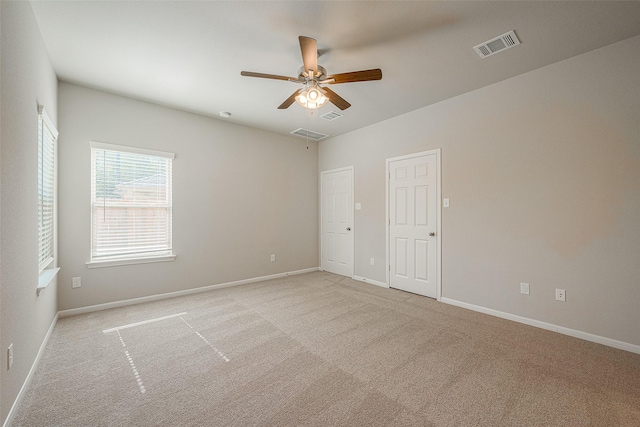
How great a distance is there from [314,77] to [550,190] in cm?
275

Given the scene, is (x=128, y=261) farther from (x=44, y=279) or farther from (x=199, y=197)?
(x=199, y=197)

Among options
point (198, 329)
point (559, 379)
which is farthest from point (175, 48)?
point (559, 379)

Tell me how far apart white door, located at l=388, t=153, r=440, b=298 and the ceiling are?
43.8 inches

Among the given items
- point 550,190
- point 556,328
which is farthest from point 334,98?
point 556,328

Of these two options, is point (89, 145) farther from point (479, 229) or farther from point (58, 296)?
point (479, 229)

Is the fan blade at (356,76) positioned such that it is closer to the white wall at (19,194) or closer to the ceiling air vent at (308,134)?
the white wall at (19,194)

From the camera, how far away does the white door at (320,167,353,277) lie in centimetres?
527

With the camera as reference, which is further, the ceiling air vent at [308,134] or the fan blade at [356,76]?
the ceiling air vent at [308,134]

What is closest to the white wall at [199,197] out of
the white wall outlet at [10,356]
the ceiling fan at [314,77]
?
the white wall outlet at [10,356]

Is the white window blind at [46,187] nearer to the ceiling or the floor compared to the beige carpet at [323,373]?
nearer to the ceiling

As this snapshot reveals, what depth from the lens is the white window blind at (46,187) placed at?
2494mm

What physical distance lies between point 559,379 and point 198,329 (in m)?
3.28

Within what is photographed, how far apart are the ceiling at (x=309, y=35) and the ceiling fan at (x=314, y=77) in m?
0.25

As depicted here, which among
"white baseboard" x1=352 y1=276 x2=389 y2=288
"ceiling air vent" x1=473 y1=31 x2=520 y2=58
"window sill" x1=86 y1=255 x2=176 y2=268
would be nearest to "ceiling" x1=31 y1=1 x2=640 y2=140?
"ceiling air vent" x1=473 y1=31 x2=520 y2=58
